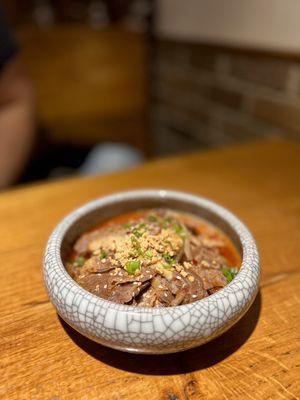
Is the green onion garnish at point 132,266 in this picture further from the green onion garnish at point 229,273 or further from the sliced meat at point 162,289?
the green onion garnish at point 229,273

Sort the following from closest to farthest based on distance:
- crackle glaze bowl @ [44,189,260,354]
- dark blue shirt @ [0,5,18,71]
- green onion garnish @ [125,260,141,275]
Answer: crackle glaze bowl @ [44,189,260,354]
green onion garnish @ [125,260,141,275]
dark blue shirt @ [0,5,18,71]

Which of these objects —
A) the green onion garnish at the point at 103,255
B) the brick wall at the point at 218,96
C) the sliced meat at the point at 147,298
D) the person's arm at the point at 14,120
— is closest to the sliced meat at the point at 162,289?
the sliced meat at the point at 147,298

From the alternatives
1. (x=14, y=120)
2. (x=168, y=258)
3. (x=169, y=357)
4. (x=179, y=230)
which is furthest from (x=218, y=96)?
(x=169, y=357)

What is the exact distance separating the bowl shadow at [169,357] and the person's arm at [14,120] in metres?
1.19

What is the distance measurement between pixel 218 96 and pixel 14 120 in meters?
1.32

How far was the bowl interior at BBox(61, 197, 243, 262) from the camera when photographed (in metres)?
0.72

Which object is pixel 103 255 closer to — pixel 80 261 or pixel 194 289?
pixel 80 261

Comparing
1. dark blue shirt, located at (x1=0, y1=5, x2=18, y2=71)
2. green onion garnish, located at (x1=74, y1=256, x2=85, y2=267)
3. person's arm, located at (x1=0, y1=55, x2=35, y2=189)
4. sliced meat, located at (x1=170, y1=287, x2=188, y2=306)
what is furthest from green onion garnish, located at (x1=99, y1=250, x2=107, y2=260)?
dark blue shirt, located at (x1=0, y1=5, x2=18, y2=71)

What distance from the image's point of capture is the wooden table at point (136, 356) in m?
0.54

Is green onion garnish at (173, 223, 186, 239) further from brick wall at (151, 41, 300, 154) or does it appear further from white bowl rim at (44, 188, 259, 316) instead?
brick wall at (151, 41, 300, 154)

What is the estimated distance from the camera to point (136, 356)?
59 centimetres

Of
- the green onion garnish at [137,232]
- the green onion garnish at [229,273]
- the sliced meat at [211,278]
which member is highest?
the green onion garnish at [137,232]

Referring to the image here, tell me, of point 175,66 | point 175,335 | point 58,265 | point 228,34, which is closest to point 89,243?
point 58,265

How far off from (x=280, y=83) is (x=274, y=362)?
1613mm
